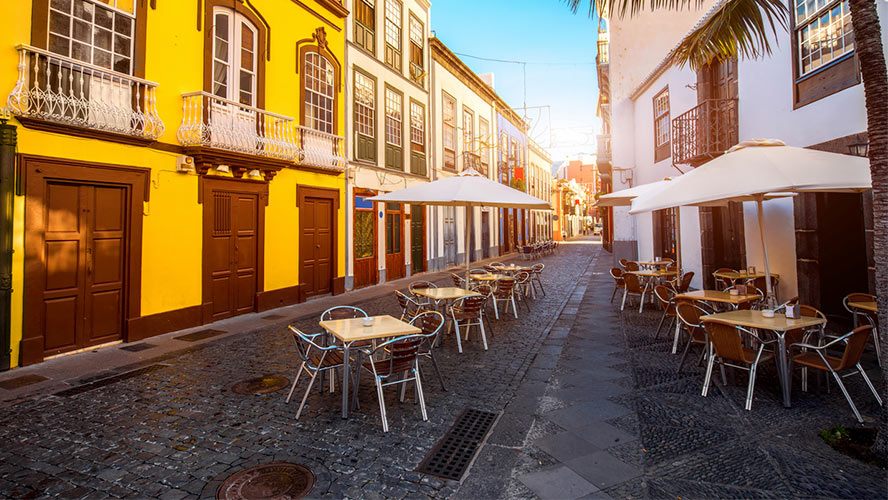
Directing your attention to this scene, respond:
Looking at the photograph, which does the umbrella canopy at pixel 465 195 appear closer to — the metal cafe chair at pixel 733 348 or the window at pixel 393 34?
the metal cafe chair at pixel 733 348

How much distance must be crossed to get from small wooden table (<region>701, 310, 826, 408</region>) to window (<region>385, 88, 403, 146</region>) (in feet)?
40.8

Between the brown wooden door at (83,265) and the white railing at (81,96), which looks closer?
the white railing at (81,96)

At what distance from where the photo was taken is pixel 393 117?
15648 mm

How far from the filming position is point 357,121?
13.6m

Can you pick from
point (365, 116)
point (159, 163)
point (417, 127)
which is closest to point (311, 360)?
point (159, 163)

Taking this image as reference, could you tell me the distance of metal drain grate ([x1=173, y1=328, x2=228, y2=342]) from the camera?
753cm

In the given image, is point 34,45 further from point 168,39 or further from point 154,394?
point 154,394

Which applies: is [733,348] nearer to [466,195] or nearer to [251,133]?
[466,195]

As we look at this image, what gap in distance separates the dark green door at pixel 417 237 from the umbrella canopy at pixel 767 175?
12.0 meters

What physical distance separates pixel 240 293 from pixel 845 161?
33.2 ft

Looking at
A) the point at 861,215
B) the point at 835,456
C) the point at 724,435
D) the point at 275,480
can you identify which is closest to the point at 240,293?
the point at 275,480

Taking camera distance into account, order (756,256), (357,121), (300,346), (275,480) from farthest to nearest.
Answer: (357,121) < (756,256) < (300,346) < (275,480)

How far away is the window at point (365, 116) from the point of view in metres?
13.5

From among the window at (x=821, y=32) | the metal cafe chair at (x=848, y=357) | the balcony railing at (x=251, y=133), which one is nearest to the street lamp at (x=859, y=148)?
the window at (x=821, y=32)
